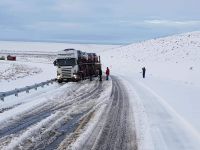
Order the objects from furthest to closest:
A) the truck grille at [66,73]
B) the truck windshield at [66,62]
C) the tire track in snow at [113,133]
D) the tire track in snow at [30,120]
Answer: the truck windshield at [66,62] < the truck grille at [66,73] < the tire track in snow at [30,120] < the tire track in snow at [113,133]

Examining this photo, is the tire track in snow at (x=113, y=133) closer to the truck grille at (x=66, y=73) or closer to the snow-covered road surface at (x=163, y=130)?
the snow-covered road surface at (x=163, y=130)

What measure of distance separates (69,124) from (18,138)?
2.83m

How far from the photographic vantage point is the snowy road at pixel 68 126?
11.0 m

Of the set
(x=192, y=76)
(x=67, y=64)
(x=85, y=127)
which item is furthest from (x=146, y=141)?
(x=192, y=76)

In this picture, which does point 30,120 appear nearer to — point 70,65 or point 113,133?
point 113,133

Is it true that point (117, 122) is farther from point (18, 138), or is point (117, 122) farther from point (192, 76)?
point (192, 76)

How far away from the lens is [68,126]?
44.9ft

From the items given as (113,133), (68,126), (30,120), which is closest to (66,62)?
(30,120)

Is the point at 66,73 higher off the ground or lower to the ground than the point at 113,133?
higher

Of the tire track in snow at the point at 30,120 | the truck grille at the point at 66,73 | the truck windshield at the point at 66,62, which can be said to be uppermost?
the truck windshield at the point at 66,62

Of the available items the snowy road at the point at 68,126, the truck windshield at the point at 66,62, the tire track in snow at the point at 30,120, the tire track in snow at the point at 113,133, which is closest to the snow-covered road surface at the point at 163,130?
Answer: the tire track in snow at the point at 113,133

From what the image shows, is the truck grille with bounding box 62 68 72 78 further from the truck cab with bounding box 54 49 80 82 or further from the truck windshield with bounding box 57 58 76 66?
the truck windshield with bounding box 57 58 76 66

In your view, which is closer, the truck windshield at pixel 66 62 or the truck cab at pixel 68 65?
the truck cab at pixel 68 65

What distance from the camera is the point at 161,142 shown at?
1127 centimetres
